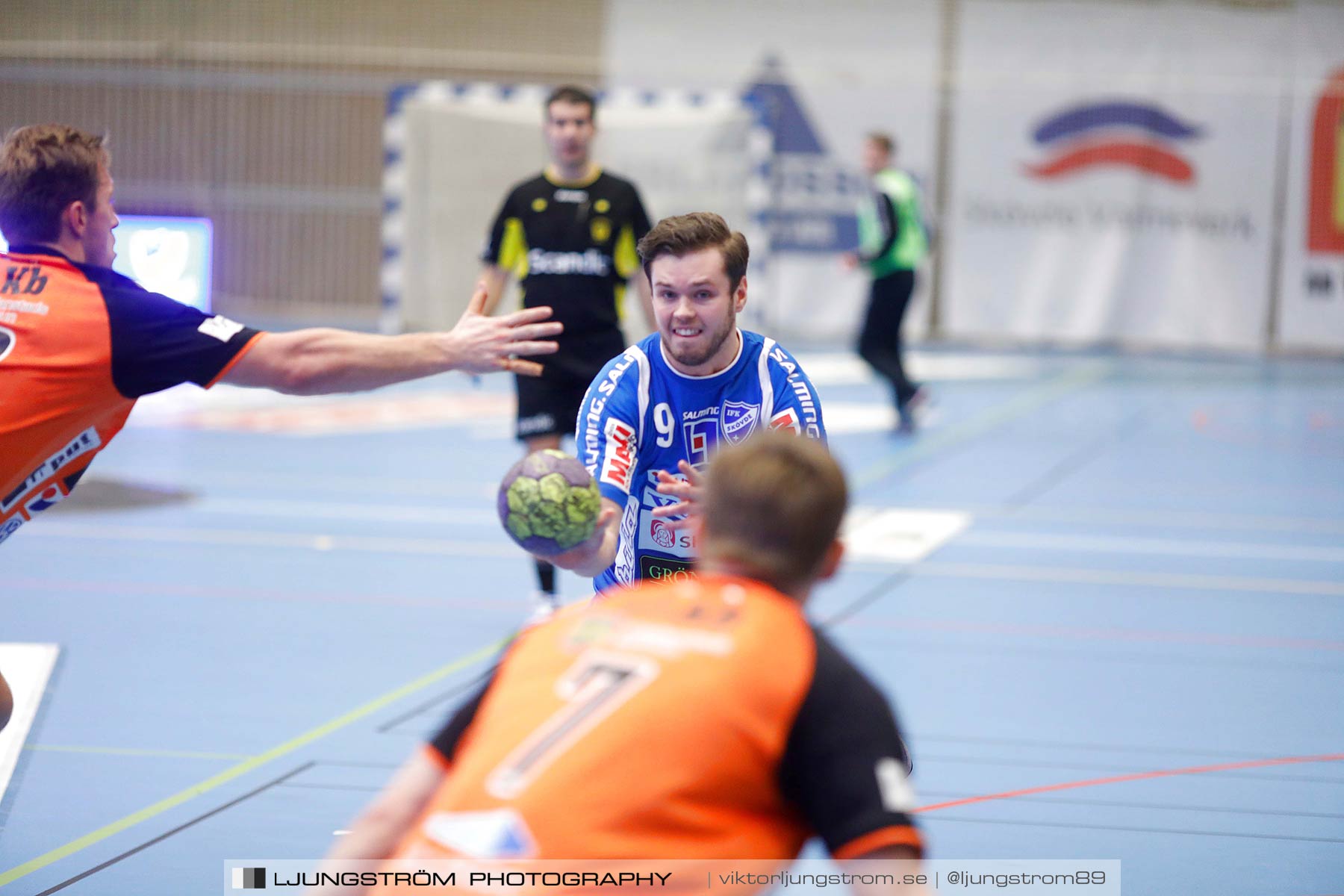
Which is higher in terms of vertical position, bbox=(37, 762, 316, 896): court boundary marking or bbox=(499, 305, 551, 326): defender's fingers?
bbox=(499, 305, 551, 326): defender's fingers

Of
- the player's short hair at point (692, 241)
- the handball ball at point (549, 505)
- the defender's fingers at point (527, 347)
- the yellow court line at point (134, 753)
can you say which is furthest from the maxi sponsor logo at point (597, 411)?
the yellow court line at point (134, 753)

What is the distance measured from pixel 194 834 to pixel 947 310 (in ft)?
56.7

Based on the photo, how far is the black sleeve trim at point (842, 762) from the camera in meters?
1.94

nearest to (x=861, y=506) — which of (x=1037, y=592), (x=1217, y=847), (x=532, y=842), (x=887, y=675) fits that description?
(x=1037, y=592)

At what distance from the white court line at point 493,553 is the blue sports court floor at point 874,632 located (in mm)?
32

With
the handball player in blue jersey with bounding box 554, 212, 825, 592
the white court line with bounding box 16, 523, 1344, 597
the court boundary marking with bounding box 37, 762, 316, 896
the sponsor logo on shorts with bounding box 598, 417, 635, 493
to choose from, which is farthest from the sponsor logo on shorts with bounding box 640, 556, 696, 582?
the white court line with bounding box 16, 523, 1344, 597

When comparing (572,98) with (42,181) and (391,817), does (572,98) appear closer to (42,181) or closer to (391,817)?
(42,181)

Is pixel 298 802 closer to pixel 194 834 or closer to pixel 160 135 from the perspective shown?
pixel 194 834

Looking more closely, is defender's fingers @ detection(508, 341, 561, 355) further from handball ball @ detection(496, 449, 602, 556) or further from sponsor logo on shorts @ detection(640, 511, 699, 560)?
sponsor logo on shorts @ detection(640, 511, 699, 560)

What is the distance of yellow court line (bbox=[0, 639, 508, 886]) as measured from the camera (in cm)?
414

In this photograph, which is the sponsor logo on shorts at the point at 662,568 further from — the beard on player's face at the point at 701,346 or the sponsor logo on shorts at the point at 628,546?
the beard on player's face at the point at 701,346

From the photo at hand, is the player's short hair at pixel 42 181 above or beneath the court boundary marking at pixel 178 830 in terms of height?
above

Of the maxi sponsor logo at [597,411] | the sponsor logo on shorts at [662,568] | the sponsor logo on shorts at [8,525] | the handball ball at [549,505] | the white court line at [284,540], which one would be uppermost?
the maxi sponsor logo at [597,411]

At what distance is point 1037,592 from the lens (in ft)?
25.9
